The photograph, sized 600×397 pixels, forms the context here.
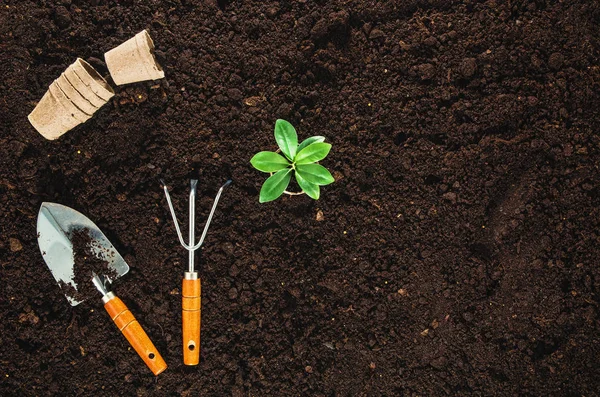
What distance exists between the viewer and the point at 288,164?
6.29ft

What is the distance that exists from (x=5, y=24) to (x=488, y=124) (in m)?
1.97

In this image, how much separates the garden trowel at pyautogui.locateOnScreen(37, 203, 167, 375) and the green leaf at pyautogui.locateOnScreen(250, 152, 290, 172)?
69 cm

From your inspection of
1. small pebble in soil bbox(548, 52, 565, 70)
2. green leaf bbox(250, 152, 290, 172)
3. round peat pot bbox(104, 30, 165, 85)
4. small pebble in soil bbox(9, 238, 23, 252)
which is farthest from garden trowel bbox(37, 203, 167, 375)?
small pebble in soil bbox(548, 52, 565, 70)

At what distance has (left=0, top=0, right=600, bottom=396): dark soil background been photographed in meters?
2.05

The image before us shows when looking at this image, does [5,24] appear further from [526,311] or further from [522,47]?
[526,311]

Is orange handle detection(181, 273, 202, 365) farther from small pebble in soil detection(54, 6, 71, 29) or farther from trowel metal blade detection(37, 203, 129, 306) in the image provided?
small pebble in soil detection(54, 6, 71, 29)

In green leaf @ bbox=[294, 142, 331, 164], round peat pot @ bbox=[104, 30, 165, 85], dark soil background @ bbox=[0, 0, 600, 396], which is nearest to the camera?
green leaf @ bbox=[294, 142, 331, 164]

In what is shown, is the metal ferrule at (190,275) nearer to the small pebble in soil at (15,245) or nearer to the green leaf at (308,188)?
the green leaf at (308,188)

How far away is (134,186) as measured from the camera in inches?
82.3

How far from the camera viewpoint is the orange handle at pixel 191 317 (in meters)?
1.96

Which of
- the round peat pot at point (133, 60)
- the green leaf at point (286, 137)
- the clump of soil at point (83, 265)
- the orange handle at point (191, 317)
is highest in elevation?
the round peat pot at point (133, 60)

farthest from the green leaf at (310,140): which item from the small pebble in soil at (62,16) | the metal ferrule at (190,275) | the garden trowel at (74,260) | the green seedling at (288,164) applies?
the small pebble in soil at (62,16)

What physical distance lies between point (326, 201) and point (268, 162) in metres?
0.32

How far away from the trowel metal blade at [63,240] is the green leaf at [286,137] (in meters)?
0.80
